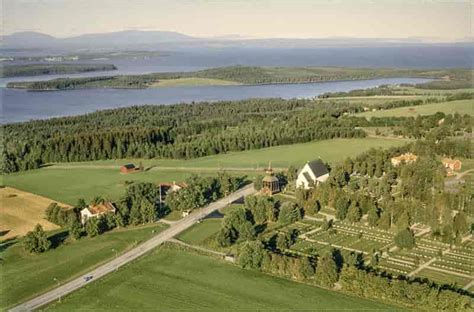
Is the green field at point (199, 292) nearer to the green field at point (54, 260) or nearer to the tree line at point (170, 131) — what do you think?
the green field at point (54, 260)

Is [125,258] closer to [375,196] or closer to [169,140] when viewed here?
[375,196]

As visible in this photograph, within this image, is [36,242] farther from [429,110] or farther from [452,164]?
[429,110]

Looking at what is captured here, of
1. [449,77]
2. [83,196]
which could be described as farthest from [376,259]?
[449,77]

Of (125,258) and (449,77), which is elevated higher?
(449,77)

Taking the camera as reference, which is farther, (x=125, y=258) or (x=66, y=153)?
(x=66, y=153)

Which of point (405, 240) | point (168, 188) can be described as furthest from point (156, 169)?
point (405, 240)

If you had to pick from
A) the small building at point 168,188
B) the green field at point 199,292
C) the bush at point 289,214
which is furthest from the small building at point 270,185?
the green field at point 199,292

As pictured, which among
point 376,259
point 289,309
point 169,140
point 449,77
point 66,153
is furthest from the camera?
point 449,77
